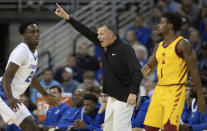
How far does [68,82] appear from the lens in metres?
12.8

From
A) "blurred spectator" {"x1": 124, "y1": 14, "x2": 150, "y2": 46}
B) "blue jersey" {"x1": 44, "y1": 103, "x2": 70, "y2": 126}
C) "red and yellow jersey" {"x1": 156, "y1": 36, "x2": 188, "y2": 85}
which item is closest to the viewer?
"red and yellow jersey" {"x1": 156, "y1": 36, "x2": 188, "y2": 85}

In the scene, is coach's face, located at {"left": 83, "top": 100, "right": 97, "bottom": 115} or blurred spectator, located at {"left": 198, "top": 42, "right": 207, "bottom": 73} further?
blurred spectator, located at {"left": 198, "top": 42, "right": 207, "bottom": 73}

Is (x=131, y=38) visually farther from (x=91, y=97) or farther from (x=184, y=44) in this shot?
(x=184, y=44)

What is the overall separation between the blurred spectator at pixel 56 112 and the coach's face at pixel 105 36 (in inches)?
122

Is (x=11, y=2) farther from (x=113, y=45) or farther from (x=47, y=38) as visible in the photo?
(x=113, y=45)

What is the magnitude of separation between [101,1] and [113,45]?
27.7 feet

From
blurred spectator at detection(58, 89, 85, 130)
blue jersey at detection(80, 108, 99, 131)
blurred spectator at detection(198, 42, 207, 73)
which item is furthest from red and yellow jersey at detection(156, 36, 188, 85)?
blurred spectator at detection(198, 42, 207, 73)

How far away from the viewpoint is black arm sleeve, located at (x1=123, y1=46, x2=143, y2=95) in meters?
6.95

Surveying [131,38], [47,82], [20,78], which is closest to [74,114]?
[20,78]

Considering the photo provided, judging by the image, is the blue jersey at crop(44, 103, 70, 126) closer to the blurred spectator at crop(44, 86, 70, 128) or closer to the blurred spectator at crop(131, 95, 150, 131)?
the blurred spectator at crop(44, 86, 70, 128)

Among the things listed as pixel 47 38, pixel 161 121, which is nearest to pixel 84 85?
pixel 47 38

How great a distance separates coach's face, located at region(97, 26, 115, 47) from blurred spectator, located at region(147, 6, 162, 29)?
7.23 meters

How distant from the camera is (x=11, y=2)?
1555cm

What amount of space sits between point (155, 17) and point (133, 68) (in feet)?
26.4
